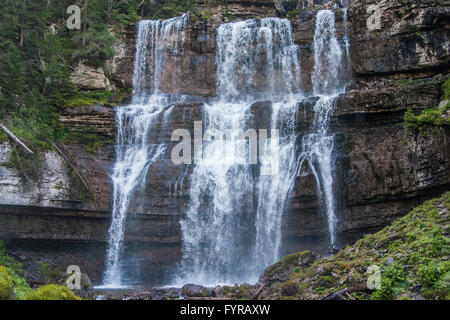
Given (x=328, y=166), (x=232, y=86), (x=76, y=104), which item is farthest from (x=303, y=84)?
(x=76, y=104)

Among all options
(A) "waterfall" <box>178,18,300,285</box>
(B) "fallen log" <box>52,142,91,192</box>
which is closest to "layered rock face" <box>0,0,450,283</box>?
(B) "fallen log" <box>52,142,91,192</box>

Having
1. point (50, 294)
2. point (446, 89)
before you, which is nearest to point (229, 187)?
point (446, 89)

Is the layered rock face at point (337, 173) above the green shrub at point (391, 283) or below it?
above

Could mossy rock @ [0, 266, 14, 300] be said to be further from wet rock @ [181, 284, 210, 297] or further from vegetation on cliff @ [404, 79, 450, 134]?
vegetation on cliff @ [404, 79, 450, 134]

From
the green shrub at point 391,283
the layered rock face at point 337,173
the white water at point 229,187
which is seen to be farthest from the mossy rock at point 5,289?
the white water at point 229,187

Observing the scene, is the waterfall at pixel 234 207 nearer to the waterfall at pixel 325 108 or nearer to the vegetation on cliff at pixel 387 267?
the waterfall at pixel 325 108

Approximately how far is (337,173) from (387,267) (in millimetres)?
9061

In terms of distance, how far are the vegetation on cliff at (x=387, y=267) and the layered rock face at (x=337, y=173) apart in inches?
137

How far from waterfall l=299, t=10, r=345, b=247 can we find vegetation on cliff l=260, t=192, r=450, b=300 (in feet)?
14.3

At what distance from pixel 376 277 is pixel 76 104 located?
1919cm

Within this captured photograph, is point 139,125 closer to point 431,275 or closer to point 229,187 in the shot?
point 229,187

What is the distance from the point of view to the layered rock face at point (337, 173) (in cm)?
1800

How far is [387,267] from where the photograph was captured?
10148 mm

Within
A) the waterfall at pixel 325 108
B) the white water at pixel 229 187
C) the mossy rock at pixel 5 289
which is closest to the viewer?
the mossy rock at pixel 5 289
